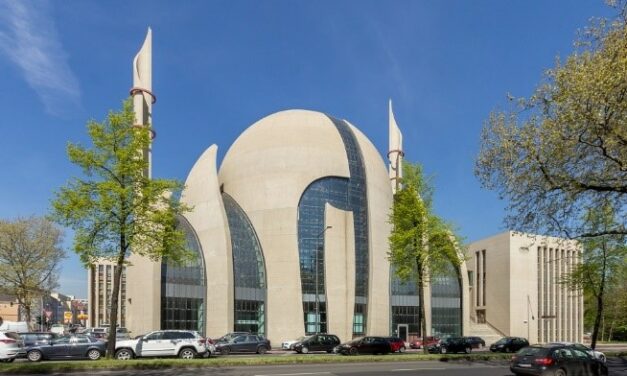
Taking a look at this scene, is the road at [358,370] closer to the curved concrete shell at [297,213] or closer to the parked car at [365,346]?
A: the parked car at [365,346]

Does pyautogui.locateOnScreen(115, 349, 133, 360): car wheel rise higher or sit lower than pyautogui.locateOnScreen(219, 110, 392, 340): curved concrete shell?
lower

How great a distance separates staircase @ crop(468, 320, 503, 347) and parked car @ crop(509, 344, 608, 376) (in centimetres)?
4413

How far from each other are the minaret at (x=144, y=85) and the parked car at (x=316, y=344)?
18787 millimetres

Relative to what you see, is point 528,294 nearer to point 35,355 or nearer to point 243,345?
point 243,345

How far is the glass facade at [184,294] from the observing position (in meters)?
43.5

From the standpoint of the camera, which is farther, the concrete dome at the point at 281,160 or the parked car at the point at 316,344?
the concrete dome at the point at 281,160

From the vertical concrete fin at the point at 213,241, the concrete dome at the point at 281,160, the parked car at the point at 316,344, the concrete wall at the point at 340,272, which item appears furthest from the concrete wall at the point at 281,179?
the parked car at the point at 316,344

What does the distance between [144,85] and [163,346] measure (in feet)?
81.5

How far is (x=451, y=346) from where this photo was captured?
3925 cm

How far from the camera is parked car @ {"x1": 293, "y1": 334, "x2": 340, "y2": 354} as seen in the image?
35969 millimetres

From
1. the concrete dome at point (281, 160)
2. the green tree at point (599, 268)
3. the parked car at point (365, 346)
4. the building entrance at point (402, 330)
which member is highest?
the concrete dome at point (281, 160)

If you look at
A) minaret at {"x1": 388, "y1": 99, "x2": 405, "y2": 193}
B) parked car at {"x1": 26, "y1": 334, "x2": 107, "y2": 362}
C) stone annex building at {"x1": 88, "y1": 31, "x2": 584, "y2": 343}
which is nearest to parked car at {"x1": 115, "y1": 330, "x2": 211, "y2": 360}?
parked car at {"x1": 26, "y1": 334, "x2": 107, "y2": 362}

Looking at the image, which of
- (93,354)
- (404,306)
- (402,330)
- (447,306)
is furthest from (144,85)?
(447,306)

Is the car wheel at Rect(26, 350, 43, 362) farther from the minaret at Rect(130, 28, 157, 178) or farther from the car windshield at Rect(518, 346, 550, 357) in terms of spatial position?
the car windshield at Rect(518, 346, 550, 357)
